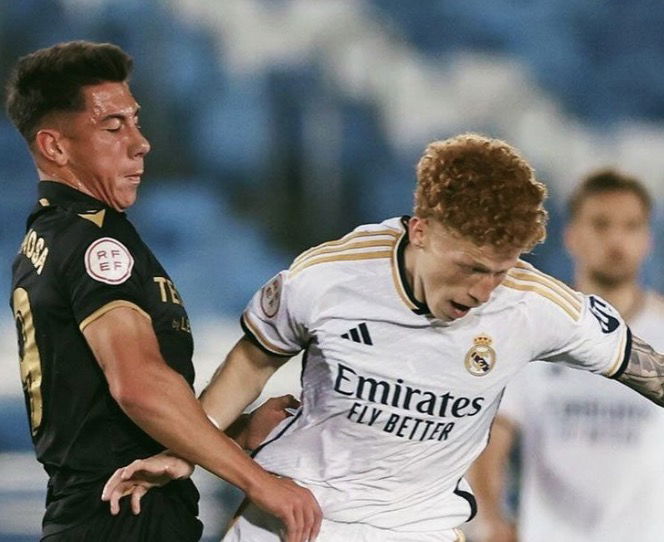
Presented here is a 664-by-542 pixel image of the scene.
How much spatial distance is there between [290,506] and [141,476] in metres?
0.25

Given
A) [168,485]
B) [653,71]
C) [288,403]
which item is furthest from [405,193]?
[168,485]

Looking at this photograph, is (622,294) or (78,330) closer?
(78,330)

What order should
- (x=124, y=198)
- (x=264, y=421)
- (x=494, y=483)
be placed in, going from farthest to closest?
(x=494, y=483)
(x=264, y=421)
(x=124, y=198)

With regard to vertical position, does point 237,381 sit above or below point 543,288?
below

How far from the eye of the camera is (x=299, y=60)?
13.5ft

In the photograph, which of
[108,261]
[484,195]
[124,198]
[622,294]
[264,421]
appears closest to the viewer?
[484,195]

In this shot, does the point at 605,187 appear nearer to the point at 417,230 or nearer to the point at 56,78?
the point at 417,230

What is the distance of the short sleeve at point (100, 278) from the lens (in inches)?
79.4

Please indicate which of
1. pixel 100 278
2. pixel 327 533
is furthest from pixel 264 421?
pixel 100 278

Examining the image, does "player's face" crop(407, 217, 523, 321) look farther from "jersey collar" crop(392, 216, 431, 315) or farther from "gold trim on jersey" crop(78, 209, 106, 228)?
"gold trim on jersey" crop(78, 209, 106, 228)

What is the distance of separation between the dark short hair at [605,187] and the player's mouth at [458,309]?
2032 millimetres

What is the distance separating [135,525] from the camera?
2.12 meters

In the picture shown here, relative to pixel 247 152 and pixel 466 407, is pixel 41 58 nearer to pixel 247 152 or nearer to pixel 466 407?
pixel 466 407

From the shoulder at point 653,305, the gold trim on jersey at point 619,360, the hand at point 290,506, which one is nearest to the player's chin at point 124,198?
the hand at point 290,506
